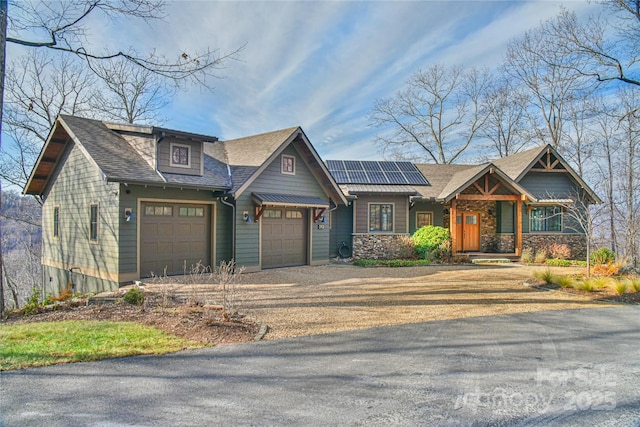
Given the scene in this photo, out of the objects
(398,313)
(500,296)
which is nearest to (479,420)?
(398,313)

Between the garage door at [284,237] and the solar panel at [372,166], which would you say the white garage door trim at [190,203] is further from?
the solar panel at [372,166]

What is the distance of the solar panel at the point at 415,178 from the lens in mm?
20734

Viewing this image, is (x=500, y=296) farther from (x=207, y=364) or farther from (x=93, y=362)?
(x=93, y=362)

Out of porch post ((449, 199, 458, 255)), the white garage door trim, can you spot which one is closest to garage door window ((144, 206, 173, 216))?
the white garage door trim

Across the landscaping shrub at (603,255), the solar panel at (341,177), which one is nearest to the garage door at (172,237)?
the solar panel at (341,177)

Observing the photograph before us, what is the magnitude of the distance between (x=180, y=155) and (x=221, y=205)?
6.57 feet

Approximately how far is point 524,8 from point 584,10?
226cm

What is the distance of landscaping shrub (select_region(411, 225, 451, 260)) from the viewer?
17.5m

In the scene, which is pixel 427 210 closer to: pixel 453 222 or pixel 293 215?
pixel 453 222

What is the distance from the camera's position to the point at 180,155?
492 inches

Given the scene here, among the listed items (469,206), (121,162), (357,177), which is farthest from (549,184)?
(121,162)

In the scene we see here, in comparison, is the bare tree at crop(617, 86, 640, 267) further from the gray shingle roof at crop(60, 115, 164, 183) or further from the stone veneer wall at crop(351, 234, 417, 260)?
the gray shingle roof at crop(60, 115, 164, 183)

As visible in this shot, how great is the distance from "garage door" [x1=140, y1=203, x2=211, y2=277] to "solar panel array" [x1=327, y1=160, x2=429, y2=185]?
856 centimetres

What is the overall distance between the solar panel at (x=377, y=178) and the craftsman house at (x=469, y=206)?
0.17 feet
